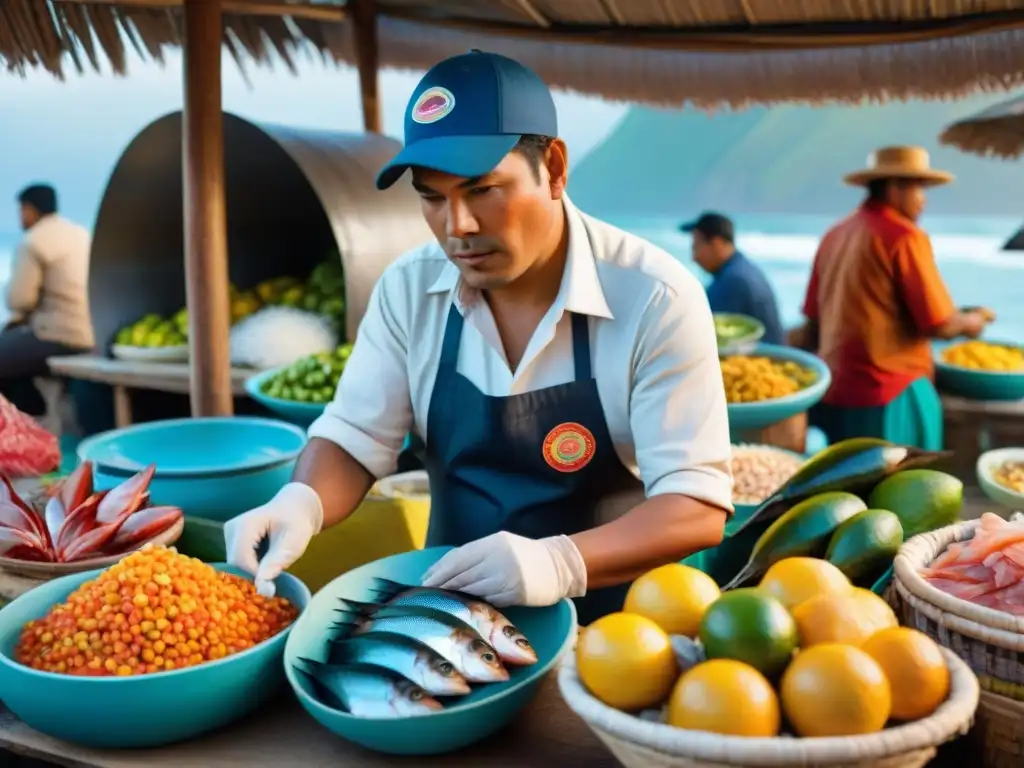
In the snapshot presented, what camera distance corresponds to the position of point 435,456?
2064 mm

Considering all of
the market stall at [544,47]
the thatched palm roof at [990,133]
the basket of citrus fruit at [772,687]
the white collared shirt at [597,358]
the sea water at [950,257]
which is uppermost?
the market stall at [544,47]

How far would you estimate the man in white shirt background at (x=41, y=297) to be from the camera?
5.82 metres


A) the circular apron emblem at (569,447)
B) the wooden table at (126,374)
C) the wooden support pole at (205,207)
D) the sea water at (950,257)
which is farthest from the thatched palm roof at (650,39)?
the sea water at (950,257)

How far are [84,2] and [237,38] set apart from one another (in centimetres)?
100

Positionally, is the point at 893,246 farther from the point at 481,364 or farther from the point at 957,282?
the point at 957,282

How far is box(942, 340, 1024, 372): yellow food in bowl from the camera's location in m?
4.88

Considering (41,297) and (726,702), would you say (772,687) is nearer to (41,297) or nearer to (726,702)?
(726,702)

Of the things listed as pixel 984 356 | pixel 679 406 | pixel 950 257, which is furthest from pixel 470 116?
pixel 950 257

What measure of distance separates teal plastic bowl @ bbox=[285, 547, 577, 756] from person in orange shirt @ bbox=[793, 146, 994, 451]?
3.42 metres

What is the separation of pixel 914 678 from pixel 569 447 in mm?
909

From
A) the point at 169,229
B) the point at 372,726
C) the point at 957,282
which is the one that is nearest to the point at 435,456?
the point at 372,726

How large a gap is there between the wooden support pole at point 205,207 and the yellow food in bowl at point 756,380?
193cm

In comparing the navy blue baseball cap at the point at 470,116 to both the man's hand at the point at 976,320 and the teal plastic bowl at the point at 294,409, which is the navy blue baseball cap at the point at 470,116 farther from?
the man's hand at the point at 976,320

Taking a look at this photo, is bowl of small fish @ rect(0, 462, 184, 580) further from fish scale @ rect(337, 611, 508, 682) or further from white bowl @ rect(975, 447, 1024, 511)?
white bowl @ rect(975, 447, 1024, 511)
